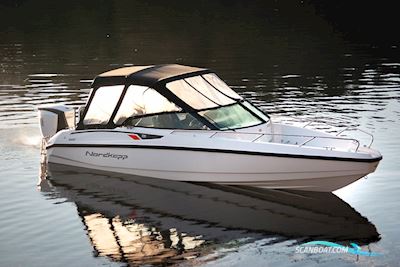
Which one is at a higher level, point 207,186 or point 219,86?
point 219,86

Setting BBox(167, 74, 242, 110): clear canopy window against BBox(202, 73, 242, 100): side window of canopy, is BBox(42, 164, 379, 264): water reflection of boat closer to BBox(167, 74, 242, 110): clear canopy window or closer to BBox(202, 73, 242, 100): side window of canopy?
BBox(167, 74, 242, 110): clear canopy window

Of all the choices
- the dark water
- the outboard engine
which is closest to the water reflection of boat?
the dark water

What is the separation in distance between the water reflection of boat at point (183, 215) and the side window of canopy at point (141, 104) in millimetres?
1727

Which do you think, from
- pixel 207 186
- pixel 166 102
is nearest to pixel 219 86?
pixel 166 102

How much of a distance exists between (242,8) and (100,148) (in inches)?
2582

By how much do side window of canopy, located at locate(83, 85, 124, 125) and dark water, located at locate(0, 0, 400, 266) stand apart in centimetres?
157

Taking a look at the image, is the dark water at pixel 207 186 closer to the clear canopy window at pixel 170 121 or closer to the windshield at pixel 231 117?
the clear canopy window at pixel 170 121

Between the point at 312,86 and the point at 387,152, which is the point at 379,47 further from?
the point at 387,152

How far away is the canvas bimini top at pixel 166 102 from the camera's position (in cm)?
2262

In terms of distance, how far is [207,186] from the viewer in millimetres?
22188

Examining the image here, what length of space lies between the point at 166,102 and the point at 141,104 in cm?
77

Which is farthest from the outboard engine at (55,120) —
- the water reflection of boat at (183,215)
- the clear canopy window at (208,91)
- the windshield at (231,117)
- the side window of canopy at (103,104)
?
the windshield at (231,117)

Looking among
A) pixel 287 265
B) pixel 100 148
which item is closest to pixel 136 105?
pixel 100 148

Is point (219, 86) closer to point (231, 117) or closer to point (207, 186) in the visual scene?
point (231, 117)
